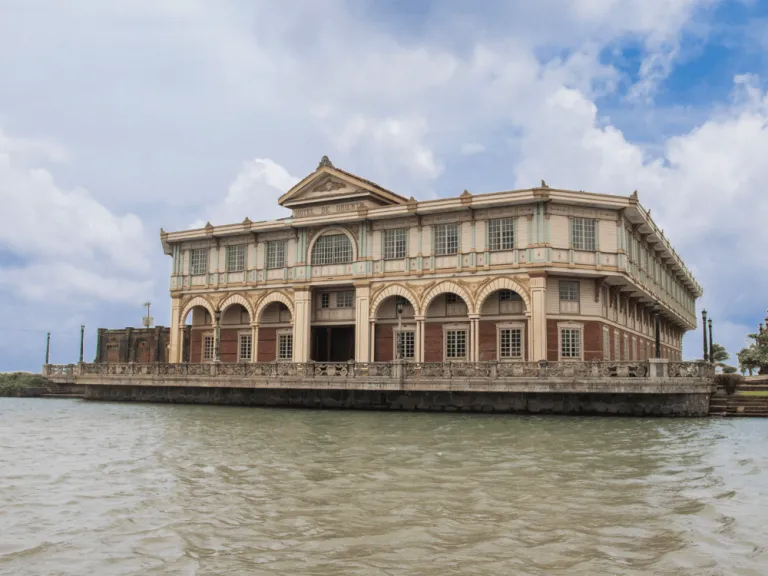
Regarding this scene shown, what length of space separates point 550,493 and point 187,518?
18.9 ft

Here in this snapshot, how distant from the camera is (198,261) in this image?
157ft

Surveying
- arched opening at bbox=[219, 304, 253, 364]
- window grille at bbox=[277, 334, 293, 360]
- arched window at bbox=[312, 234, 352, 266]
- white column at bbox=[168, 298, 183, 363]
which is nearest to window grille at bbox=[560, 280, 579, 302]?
arched window at bbox=[312, 234, 352, 266]

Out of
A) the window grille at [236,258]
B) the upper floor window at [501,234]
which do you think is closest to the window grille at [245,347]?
the window grille at [236,258]

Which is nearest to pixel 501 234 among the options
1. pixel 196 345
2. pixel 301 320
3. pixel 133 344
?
pixel 301 320

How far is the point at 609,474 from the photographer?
1428 cm

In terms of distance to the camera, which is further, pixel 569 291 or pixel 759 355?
pixel 759 355

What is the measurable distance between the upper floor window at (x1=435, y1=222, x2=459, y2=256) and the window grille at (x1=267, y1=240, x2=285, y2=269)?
1029 cm

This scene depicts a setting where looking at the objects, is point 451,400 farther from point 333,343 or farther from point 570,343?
point 333,343

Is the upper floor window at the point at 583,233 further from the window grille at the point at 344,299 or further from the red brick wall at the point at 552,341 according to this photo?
the window grille at the point at 344,299

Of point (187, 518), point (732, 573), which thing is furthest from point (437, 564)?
point (187, 518)

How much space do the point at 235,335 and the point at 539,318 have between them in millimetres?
20176

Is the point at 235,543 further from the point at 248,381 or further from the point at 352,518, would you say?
the point at 248,381

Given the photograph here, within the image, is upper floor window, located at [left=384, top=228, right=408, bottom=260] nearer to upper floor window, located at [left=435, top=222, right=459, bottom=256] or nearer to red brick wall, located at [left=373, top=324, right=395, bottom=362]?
upper floor window, located at [left=435, top=222, right=459, bottom=256]

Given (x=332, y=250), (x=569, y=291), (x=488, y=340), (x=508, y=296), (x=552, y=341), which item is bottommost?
(x=552, y=341)
